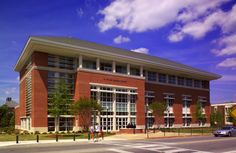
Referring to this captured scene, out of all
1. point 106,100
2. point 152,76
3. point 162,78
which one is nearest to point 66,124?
point 106,100

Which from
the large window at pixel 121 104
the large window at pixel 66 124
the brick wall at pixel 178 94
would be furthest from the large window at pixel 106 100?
the brick wall at pixel 178 94

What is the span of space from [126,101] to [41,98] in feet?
54.2

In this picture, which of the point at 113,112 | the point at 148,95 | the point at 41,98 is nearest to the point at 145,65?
the point at 148,95

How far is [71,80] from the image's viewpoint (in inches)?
2124

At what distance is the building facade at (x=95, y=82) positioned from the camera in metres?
49.6

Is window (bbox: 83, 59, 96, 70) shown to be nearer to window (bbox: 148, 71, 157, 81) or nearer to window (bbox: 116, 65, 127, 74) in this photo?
window (bbox: 116, 65, 127, 74)

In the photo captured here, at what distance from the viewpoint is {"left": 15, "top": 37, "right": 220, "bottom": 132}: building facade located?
49594 millimetres

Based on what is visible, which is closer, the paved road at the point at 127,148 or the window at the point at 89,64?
the paved road at the point at 127,148

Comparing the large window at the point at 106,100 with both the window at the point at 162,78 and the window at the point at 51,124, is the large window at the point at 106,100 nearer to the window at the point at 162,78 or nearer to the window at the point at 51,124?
the window at the point at 51,124

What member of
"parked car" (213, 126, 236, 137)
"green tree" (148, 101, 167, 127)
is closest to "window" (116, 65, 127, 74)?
"green tree" (148, 101, 167, 127)

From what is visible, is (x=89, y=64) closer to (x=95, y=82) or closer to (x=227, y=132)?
(x=95, y=82)

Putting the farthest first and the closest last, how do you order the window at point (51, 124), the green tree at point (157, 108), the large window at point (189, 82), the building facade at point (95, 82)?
the large window at point (189, 82)
the green tree at point (157, 108)
the window at point (51, 124)
the building facade at point (95, 82)

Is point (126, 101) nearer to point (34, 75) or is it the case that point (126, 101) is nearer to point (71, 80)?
point (71, 80)

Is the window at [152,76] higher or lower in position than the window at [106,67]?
lower
